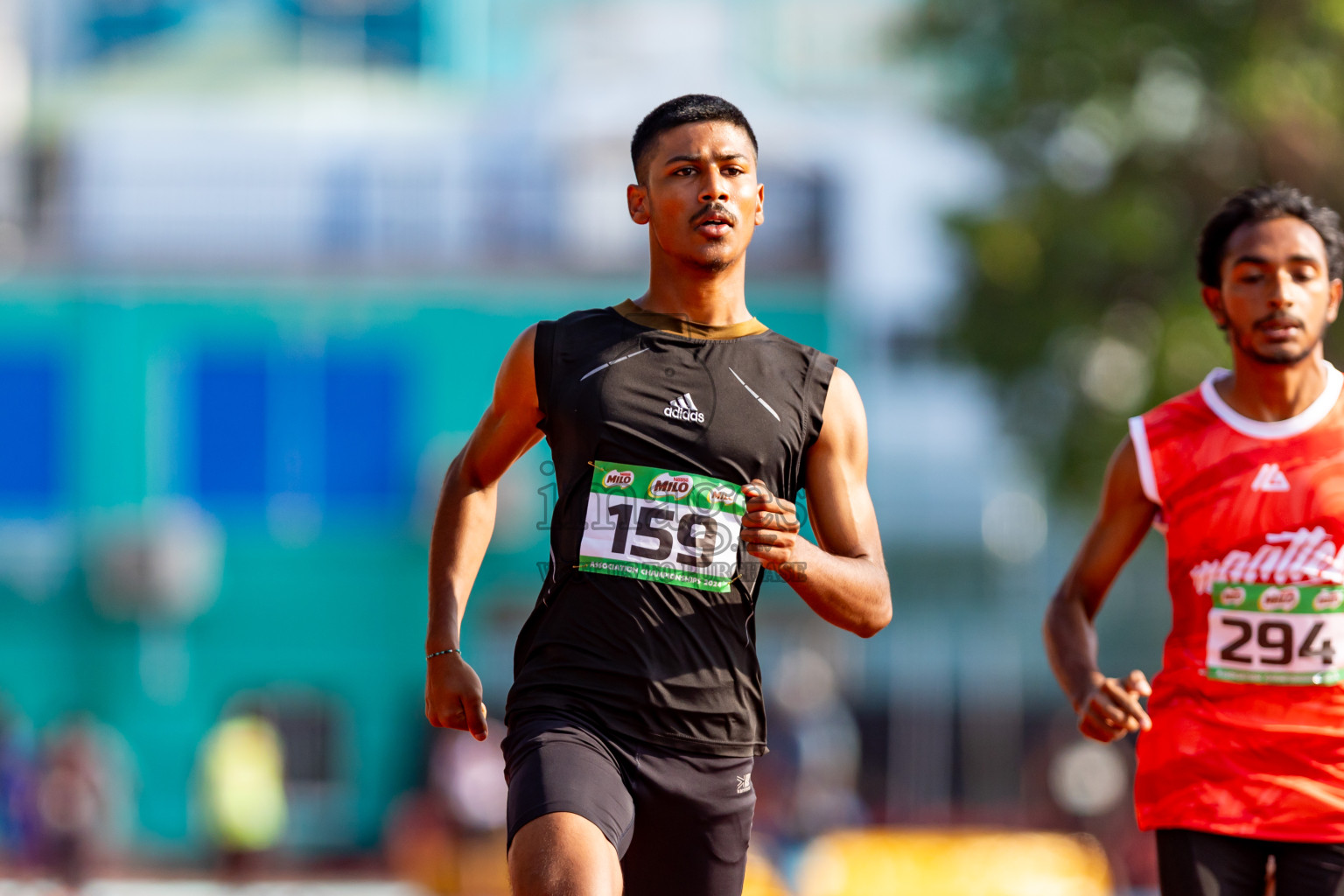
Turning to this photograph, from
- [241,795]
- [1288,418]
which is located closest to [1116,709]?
[1288,418]

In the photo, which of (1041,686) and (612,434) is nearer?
(612,434)

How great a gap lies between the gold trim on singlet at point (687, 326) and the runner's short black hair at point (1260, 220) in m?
1.25

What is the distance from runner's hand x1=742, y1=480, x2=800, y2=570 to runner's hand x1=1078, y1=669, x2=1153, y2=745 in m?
0.98

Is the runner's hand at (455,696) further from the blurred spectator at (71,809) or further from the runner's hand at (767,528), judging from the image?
the blurred spectator at (71,809)

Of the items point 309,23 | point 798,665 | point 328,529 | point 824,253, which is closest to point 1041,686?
point 798,665

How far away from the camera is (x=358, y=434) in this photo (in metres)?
23.5

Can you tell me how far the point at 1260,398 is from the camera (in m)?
4.45

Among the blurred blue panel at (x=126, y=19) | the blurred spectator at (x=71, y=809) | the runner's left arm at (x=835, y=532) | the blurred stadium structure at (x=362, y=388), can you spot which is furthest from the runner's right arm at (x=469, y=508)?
the blurred blue panel at (x=126, y=19)

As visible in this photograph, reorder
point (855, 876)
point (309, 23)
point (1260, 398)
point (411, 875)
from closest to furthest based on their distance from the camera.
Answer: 1. point (1260, 398)
2. point (855, 876)
3. point (411, 875)
4. point (309, 23)

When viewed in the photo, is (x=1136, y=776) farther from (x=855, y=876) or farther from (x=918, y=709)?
(x=918, y=709)

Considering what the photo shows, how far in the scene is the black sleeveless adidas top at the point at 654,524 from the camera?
3.89 meters

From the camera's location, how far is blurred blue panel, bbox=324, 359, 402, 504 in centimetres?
2345

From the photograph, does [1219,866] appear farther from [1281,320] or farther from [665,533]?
[665,533]

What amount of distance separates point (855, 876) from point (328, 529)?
10746 millimetres
